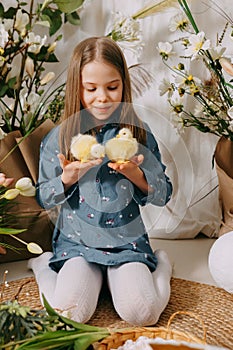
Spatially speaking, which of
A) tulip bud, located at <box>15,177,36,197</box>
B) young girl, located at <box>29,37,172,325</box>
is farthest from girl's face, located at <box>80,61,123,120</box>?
tulip bud, located at <box>15,177,36,197</box>

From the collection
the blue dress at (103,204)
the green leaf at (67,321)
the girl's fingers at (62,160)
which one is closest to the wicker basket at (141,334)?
the green leaf at (67,321)

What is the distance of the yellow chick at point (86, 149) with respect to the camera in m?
1.35

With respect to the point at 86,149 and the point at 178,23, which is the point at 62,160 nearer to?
Answer: the point at 86,149

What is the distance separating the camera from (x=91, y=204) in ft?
4.59

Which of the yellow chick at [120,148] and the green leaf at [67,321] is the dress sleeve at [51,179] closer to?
the yellow chick at [120,148]

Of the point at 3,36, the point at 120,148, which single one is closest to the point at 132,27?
the point at 3,36

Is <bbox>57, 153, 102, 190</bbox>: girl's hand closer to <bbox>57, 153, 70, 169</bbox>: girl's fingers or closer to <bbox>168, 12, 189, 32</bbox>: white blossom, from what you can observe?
<bbox>57, 153, 70, 169</bbox>: girl's fingers

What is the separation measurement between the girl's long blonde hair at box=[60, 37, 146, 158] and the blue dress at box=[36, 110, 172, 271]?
26 mm

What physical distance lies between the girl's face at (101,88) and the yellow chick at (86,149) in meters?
0.06

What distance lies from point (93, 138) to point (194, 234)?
22.9 inches

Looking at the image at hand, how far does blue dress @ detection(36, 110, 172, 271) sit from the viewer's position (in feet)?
4.56

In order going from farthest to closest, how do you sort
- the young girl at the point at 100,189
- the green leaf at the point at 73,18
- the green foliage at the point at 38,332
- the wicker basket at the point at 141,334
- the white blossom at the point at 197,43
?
the green leaf at the point at 73,18 → the white blossom at the point at 197,43 → the young girl at the point at 100,189 → the wicker basket at the point at 141,334 → the green foliage at the point at 38,332

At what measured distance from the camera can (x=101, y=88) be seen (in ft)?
4.52

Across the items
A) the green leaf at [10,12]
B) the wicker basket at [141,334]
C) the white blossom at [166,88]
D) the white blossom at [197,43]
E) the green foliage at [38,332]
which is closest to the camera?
the green foliage at [38,332]
